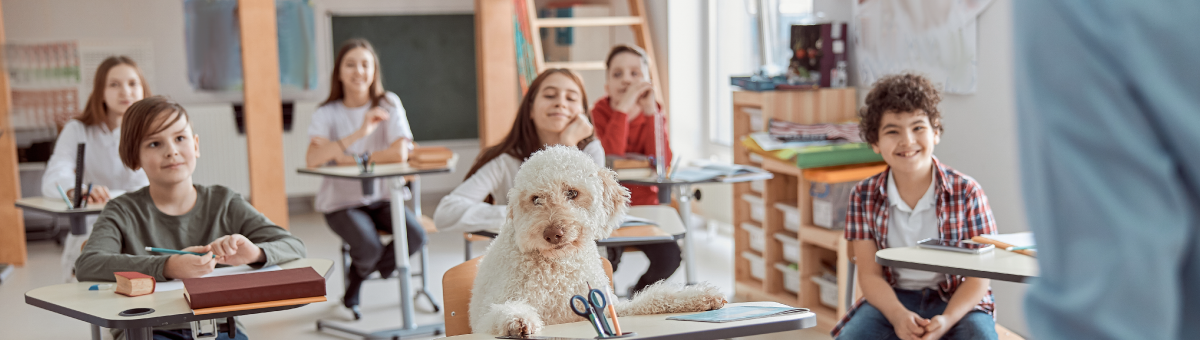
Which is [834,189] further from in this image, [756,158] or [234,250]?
[234,250]

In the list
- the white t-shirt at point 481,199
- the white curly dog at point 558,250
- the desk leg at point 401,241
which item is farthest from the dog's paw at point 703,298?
the desk leg at point 401,241

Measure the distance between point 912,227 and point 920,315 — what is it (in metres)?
0.24

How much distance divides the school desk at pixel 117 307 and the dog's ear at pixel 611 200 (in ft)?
2.02

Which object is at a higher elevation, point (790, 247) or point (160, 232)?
point (160, 232)

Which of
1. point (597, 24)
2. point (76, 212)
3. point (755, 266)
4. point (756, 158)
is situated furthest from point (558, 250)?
point (597, 24)

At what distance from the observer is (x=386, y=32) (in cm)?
693

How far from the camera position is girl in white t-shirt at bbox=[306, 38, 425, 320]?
3.80 m

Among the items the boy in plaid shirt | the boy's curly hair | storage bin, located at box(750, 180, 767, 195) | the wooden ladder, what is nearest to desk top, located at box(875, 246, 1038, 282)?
the boy in plaid shirt

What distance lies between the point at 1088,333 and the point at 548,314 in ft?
4.04

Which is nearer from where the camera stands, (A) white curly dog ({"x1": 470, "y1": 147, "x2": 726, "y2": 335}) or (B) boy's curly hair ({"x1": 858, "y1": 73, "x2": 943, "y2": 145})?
(A) white curly dog ({"x1": 470, "y1": 147, "x2": 726, "y2": 335})

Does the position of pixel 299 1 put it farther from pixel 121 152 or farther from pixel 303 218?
pixel 121 152

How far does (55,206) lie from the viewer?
3111 mm

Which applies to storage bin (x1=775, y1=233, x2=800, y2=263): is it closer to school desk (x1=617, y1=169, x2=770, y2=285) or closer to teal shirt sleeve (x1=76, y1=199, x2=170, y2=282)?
school desk (x1=617, y1=169, x2=770, y2=285)

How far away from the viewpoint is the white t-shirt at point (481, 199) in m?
2.54
